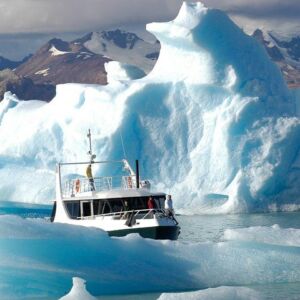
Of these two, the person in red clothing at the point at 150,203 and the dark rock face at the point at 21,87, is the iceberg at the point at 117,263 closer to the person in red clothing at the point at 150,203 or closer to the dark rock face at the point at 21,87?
the person in red clothing at the point at 150,203

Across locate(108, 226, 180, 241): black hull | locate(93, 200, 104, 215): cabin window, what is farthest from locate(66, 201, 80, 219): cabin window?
locate(108, 226, 180, 241): black hull

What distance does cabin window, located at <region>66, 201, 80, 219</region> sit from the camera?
889 inches

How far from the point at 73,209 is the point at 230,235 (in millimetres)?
5767

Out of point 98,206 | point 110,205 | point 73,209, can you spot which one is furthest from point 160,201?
point 73,209

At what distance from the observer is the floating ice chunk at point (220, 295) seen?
13.1m

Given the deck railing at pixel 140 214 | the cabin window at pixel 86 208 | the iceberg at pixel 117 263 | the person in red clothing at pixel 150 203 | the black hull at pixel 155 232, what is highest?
the cabin window at pixel 86 208

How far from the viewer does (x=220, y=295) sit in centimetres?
1342

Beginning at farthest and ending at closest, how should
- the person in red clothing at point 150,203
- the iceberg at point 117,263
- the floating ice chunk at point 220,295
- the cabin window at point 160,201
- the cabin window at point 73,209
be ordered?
the cabin window at point 73,209
the cabin window at point 160,201
the person in red clothing at point 150,203
the iceberg at point 117,263
the floating ice chunk at point 220,295

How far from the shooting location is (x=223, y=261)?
16094mm

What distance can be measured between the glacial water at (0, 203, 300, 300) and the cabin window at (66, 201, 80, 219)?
2744 millimetres

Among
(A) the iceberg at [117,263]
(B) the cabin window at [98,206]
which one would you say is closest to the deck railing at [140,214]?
(B) the cabin window at [98,206]

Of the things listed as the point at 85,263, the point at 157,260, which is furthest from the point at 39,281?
the point at 157,260

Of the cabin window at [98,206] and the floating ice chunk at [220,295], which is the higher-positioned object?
the cabin window at [98,206]

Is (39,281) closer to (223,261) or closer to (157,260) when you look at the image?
(157,260)
